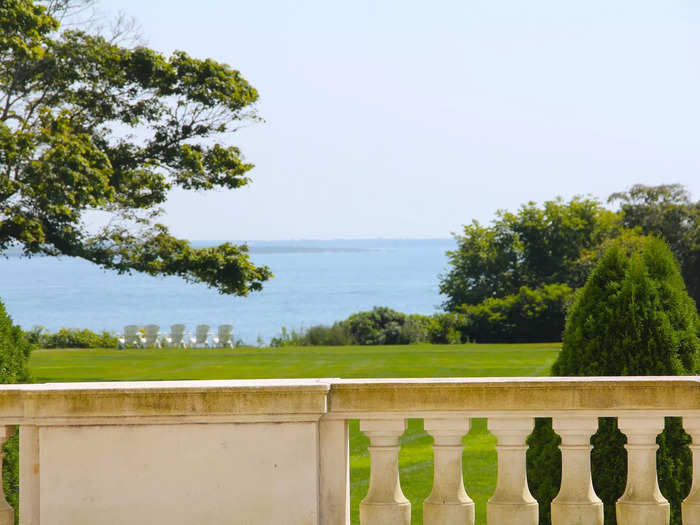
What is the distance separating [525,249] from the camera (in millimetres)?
58531

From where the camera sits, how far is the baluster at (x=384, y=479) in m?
5.08

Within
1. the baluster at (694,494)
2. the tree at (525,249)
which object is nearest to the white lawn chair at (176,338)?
the tree at (525,249)

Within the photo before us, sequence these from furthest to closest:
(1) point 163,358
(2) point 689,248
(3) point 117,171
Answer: (2) point 689,248 < (1) point 163,358 < (3) point 117,171

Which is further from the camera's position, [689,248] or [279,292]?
[279,292]

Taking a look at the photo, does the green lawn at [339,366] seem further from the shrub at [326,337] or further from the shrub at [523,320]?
the shrub at [523,320]

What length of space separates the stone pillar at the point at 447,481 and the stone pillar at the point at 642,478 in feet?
2.69

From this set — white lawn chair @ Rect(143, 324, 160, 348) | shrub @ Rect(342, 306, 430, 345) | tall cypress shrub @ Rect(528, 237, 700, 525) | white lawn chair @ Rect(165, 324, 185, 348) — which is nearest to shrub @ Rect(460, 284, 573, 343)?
shrub @ Rect(342, 306, 430, 345)

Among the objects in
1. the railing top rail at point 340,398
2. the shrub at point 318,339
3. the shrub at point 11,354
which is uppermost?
the shrub at point 11,354

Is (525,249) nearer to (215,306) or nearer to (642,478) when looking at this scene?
(642,478)

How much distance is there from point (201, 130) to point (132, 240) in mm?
3752

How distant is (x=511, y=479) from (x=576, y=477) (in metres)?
0.34

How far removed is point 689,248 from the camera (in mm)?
52156

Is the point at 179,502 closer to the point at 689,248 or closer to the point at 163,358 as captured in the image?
the point at 163,358

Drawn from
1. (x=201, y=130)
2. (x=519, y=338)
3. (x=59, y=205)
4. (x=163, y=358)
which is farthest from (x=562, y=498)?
(x=519, y=338)
